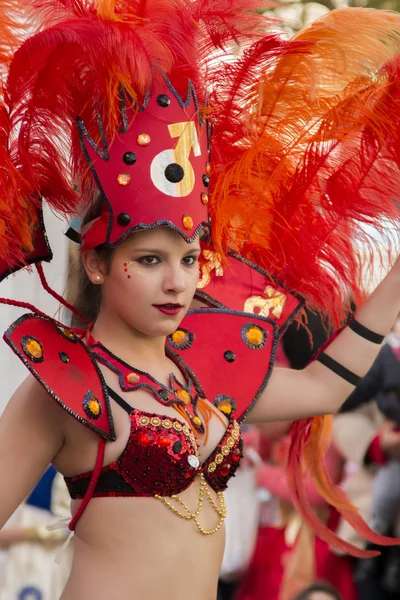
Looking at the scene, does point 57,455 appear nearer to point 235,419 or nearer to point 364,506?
point 235,419

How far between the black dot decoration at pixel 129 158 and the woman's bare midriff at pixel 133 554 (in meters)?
0.78

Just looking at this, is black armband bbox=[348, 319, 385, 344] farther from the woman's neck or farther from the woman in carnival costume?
the woman's neck

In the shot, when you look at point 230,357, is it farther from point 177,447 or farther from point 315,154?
point 315,154

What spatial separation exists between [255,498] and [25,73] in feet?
8.56

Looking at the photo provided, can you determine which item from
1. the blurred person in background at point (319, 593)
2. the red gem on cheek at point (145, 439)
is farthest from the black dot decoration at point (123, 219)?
the blurred person in background at point (319, 593)

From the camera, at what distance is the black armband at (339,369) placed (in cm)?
281

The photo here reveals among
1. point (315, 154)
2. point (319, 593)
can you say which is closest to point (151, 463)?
point (315, 154)

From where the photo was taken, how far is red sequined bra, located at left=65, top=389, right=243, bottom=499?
2.36m

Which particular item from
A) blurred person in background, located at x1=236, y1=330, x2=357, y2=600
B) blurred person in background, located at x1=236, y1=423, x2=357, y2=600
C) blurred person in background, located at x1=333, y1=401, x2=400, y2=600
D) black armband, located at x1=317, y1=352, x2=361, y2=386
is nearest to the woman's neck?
black armband, located at x1=317, y1=352, x2=361, y2=386

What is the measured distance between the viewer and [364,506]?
4.55 metres

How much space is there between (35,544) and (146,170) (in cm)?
204

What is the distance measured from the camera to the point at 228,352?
9.21ft

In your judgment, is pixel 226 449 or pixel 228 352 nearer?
pixel 226 449

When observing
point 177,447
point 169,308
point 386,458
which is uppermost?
point 169,308
